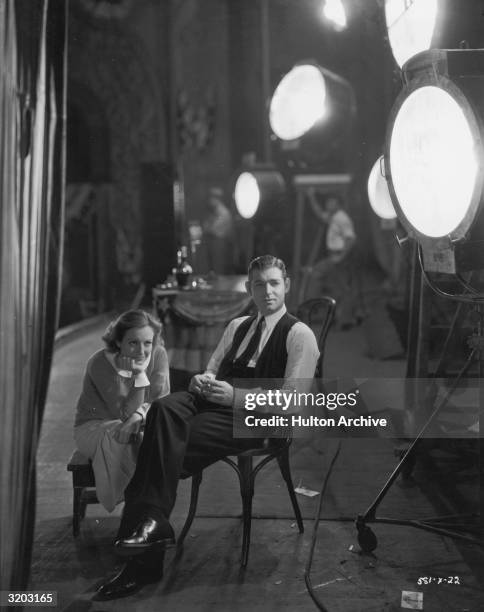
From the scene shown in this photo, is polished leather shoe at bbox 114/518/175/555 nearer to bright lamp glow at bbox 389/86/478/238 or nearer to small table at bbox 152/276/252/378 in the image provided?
small table at bbox 152/276/252/378

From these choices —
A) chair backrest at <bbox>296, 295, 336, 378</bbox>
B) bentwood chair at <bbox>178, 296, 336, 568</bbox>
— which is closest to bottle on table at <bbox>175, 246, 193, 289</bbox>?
chair backrest at <bbox>296, 295, 336, 378</bbox>

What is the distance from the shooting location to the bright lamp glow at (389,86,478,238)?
1963 mm

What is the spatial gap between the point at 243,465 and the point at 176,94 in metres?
8.71

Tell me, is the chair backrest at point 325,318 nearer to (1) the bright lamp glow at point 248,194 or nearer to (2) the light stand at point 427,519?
(2) the light stand at point 427,519

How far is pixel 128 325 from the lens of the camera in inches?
99.9

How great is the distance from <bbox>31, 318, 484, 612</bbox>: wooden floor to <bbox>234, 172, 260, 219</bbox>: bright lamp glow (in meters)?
1.44

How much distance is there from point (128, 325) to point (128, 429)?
1.30ft

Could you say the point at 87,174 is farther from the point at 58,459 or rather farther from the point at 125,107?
the point at 58,459

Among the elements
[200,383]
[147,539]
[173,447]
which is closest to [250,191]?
[200,383]

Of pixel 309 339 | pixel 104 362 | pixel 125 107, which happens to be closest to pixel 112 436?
pixel 104 362

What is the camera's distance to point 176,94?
10438 mm

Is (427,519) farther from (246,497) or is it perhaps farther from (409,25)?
(409,25)

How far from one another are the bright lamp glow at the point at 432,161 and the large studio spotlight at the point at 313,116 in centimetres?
160

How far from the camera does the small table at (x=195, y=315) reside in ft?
10.5
